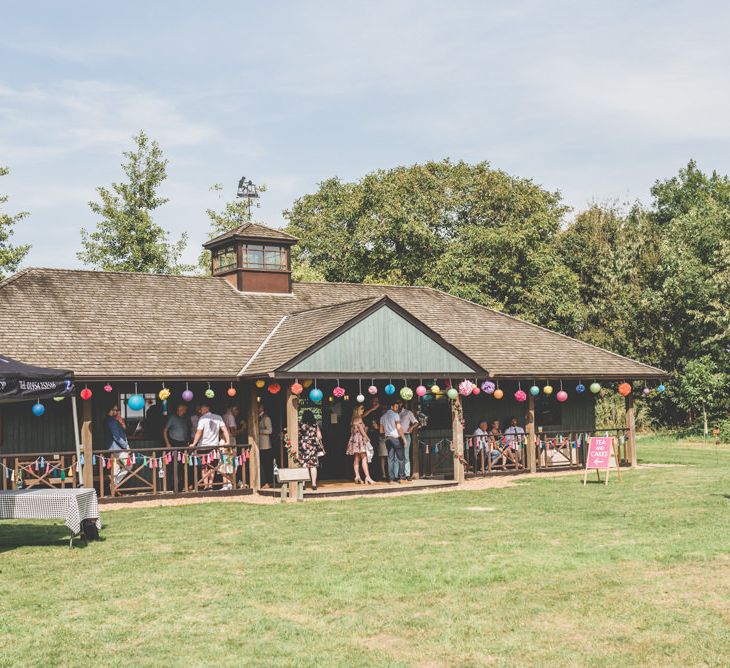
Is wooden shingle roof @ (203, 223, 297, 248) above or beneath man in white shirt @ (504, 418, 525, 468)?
above

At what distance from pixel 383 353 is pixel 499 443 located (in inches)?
201

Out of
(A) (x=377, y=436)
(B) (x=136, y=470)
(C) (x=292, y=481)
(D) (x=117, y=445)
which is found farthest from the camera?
(A) (x=377, y=436)

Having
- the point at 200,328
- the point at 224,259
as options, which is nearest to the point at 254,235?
the point at 224,259

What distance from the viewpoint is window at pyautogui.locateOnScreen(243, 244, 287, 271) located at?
26328mm

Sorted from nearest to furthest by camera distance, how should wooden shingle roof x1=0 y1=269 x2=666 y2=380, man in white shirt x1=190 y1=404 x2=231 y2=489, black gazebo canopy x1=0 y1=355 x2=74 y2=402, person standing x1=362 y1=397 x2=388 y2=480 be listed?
black gazebo canopy x1=0 y1=355 x2=74 y2=402 < man in white shirt x1=190 y1=404 x2=231 y2=489 < wooden shingle roof x1=0 y1=269 x2=666 y2=380 < person standing x1=362 y1=397 x2=388 y2=480

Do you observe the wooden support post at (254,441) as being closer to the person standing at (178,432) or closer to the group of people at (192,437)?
the group of people at (192,437)

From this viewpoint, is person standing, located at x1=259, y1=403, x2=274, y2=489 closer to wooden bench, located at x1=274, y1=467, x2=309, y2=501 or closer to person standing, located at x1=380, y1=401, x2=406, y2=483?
wooden bench, located at x1=274, y1=467, x2=309, y2=501

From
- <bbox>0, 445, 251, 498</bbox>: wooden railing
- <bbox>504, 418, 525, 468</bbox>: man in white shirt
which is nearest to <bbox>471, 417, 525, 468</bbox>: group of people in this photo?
<bbox>504, 418, 525, 468</bbox>: man in white shirt

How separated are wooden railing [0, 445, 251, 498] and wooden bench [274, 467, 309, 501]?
59.4 inches

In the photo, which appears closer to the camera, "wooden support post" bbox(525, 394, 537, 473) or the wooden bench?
the wooden bench

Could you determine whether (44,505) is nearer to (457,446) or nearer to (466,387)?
(466,387)

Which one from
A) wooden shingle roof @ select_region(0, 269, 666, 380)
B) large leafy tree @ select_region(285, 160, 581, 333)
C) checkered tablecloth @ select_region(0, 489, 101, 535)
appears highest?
large leafy tree @ select_region(285, 160, 581, 333)

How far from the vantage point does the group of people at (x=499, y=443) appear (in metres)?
23.5

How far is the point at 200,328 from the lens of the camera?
2262 cm
